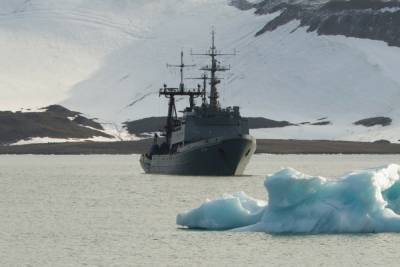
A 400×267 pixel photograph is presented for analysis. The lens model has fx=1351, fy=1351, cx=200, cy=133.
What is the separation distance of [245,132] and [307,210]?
5045 cm

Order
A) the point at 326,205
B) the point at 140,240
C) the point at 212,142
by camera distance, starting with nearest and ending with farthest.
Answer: the point at 326,205 → the point at 140,240 → the point at 212,142

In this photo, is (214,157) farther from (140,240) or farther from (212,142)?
(140,240)

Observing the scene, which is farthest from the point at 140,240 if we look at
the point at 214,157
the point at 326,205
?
the point at 214,157

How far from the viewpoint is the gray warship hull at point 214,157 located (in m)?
101

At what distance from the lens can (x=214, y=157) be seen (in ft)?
337

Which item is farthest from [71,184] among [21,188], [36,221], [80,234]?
[80,234]

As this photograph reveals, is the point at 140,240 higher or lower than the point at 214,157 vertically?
higher

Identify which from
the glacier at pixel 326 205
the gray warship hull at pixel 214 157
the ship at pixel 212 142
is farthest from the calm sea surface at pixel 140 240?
the ship at pixel 212 142

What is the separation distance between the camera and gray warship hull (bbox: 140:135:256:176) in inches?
3994

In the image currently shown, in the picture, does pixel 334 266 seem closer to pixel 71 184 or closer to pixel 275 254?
pixel 275 254

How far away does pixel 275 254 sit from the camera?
52.0 metres

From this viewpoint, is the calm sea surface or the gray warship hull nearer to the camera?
the calm sea surface

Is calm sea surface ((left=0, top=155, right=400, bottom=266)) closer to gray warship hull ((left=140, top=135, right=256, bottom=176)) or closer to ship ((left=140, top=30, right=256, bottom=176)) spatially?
gray warship hull ((left=140, top=135, right=256, bottom=176))

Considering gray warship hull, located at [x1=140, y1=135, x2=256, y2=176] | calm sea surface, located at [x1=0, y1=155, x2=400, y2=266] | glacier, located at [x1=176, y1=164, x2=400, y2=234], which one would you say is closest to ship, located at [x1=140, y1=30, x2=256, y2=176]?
gray warship hull, located at [x1=140, y1=135, x2=256, y2=176]
